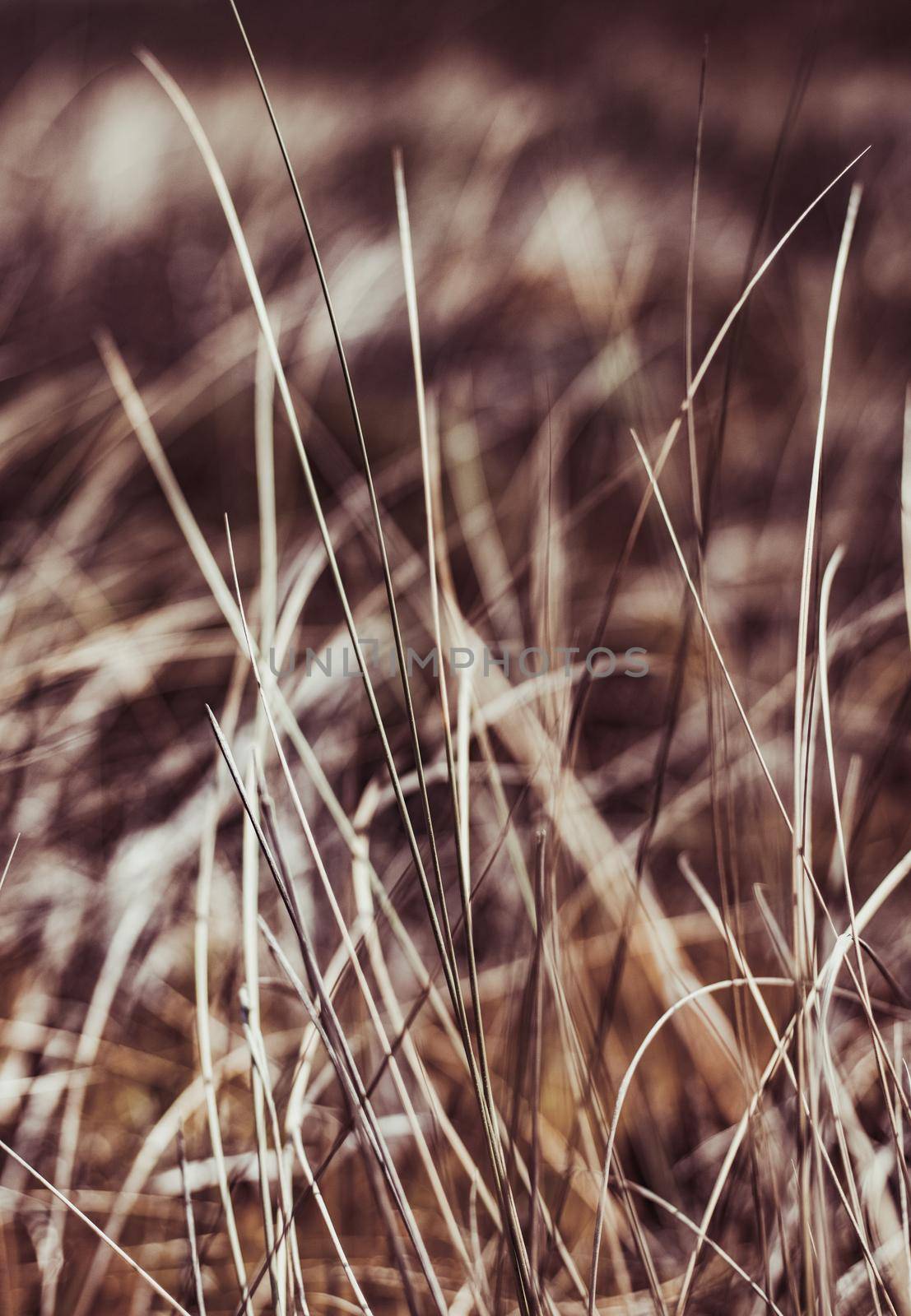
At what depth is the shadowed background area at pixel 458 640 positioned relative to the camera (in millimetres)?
200

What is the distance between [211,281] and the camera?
1.29ft

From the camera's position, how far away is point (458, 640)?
0.98 ft

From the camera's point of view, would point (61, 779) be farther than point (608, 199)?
No

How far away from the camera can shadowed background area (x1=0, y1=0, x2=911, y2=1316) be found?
20 cm

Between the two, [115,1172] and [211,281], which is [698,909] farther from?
[211,281]

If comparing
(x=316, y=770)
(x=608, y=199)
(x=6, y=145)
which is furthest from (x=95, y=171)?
(x=316, y=770)

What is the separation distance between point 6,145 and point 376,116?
0.18m

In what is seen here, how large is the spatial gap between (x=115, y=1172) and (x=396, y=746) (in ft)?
0.48

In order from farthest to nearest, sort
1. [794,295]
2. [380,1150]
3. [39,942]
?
1. [794,295]
2. [39,942]
3. [380,1150]

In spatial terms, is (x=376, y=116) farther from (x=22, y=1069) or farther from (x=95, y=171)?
(x=22, y=1069)

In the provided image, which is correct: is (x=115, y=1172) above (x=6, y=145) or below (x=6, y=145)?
below

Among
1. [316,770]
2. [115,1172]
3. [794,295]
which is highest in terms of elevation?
[794,295]

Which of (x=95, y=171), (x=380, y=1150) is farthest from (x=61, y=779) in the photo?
(x=95, y=171)

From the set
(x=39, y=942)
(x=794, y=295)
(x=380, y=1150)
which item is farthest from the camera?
(x=794, y=295)
